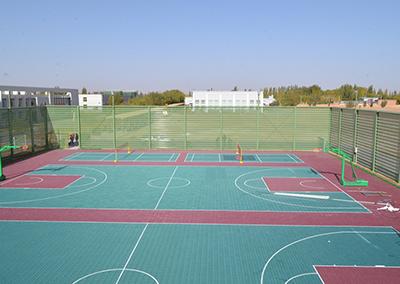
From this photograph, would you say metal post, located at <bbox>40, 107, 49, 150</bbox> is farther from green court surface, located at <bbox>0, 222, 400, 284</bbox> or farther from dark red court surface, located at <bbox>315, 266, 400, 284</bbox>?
dark red court surface, located at <bbox>315, 266, 400, 284</bbox>

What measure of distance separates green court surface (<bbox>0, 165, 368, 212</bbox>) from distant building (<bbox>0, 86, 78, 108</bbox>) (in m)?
26.9

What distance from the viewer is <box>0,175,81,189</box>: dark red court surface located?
1442cm

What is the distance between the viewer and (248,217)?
10.8 metres

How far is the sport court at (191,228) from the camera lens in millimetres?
7523

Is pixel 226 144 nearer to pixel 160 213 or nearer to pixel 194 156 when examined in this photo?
pixel 194 156

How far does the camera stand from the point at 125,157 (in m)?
21.3

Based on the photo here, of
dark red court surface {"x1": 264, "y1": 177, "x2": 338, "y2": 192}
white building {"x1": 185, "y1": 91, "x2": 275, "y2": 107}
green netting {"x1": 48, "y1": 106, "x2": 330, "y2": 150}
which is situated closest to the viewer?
dark red court surface {"x1": 264, "y1": 177, "x2": 338, "y2": 192}

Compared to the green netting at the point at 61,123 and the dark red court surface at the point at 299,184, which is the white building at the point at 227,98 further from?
the dark red court surface at the point at 299,184

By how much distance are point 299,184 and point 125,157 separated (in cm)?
Result: 1087

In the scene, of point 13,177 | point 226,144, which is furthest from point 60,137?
point 226,144

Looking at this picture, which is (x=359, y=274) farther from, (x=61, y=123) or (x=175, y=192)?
(x=61, y=123)

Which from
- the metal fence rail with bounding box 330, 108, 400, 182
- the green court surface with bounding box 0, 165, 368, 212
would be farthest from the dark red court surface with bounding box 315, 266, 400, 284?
the metal fence rail with bounding box 330, 108, 400, 182

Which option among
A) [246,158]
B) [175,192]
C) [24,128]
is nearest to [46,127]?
[24,128]

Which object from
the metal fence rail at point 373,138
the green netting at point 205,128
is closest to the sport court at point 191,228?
the metal fence rail at point 373,138
